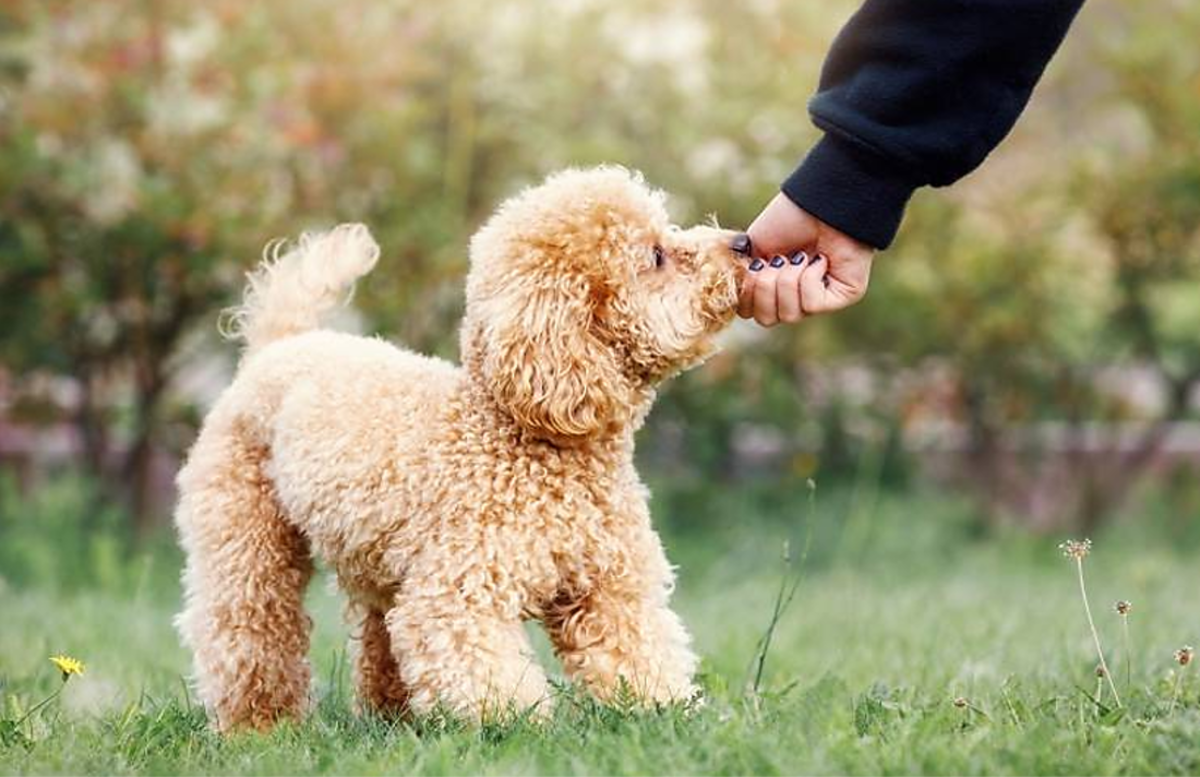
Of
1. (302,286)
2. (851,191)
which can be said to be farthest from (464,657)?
(302,286)

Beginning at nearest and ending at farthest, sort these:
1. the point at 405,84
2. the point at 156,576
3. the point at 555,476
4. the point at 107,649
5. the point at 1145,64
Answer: the point at 555,476, the point at 107,649, the point at 156,576, the point at 405,84, the point at 1145,64

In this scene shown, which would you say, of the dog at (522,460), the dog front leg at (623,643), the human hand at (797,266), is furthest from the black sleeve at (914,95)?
the dog front leg at (623,643)

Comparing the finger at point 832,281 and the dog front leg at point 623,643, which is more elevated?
the finger at point 832,281

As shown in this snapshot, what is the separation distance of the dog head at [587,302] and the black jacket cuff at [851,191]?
0.85ft

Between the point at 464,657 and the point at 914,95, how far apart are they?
1404 millimetres

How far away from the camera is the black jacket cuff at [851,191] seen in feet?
10.0

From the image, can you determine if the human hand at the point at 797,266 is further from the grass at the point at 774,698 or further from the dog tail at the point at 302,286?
the dog tail at the point at 302,286

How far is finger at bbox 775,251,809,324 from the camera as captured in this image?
130 inches

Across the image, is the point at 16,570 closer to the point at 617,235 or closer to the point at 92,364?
the point at 92,364

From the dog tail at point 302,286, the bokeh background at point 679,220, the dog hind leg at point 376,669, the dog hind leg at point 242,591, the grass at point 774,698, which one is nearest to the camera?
the grass at point 774,698

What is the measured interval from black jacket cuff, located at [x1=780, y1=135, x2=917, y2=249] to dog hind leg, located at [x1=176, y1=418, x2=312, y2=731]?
4.85 feet

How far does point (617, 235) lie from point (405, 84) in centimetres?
474

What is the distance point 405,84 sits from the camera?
25.5ft

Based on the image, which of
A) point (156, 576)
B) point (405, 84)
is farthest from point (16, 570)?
point (405, 84)
